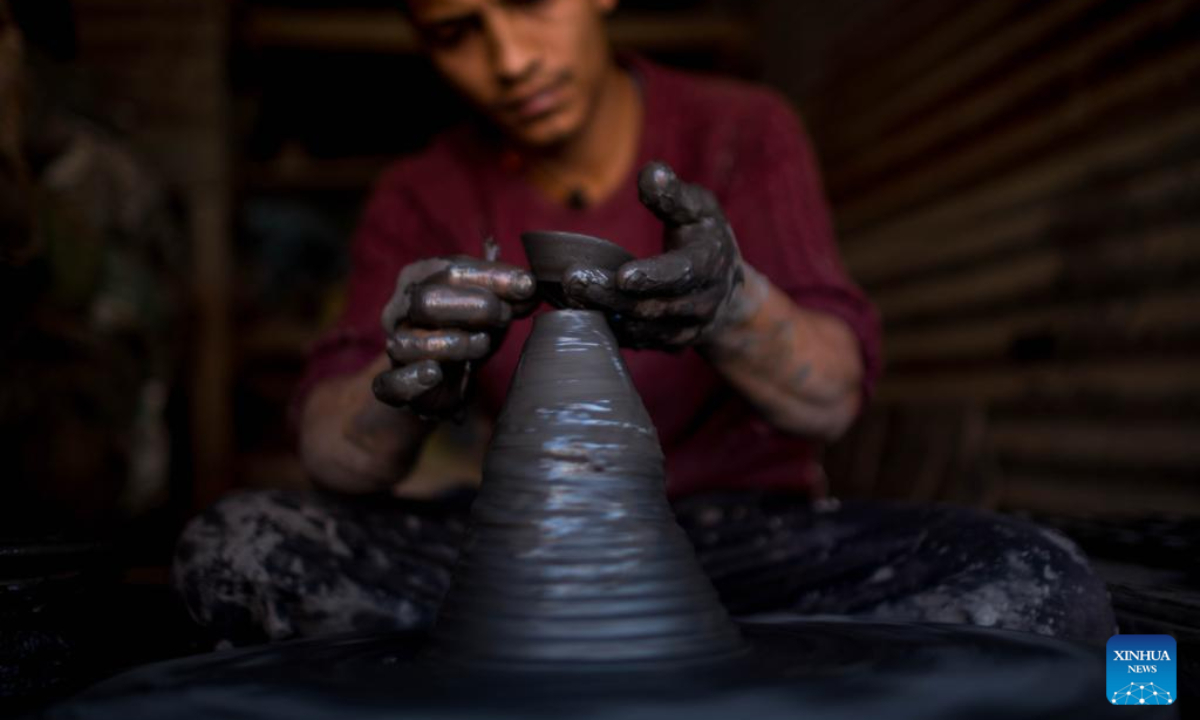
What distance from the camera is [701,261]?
1316 mm

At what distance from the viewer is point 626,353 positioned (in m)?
2.12

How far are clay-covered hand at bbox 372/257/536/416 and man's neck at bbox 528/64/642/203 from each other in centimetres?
92

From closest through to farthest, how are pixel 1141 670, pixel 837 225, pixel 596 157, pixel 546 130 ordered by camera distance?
1. pixel 1141 670
2. pixel 546 130
3. pixel 596 157
4. pixel 837 225

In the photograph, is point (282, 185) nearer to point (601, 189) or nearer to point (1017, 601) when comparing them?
point (601, 189)

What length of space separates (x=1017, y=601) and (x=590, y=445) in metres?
0.70

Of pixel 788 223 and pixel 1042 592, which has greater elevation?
pixel 788 223

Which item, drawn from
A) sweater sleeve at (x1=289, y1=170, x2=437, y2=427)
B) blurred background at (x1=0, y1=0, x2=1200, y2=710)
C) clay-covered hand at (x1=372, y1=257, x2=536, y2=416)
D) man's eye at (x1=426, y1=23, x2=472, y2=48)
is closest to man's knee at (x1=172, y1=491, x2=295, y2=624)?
blurred background at (x1=0, y1=0, x2=1200, y2=710)

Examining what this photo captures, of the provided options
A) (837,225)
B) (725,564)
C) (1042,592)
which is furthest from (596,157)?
(837,225)

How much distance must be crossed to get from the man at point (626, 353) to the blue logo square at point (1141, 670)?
274 mm

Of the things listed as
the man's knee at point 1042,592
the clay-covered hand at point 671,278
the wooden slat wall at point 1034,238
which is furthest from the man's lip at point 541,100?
the wooden slat wall at point 1034,238

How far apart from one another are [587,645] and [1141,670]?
23.6 inches

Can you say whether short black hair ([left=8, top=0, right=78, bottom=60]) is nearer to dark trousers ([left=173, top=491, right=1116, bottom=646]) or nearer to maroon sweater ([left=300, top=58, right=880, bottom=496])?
maroon sweater ([left=300, top=58, right=880, bottom=496])

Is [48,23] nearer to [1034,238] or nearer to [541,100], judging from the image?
[541,100]

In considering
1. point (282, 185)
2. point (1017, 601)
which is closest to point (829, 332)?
point (1017, 601)
